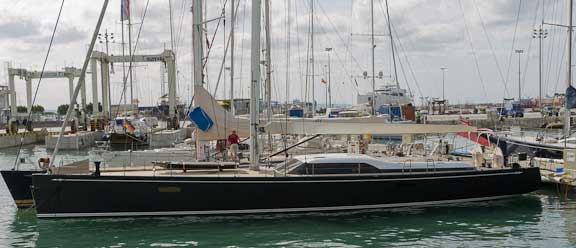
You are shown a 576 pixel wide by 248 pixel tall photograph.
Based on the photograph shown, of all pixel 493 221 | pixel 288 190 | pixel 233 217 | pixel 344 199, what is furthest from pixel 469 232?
pixel 233 217

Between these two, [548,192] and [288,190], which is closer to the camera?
[288,190]

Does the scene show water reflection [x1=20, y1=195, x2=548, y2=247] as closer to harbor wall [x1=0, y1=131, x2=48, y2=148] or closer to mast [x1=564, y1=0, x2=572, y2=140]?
mast [x1=564, y1=0, x2=572, y2=140]

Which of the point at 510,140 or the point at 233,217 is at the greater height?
the point at 510,140

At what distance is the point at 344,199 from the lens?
59.9 feet

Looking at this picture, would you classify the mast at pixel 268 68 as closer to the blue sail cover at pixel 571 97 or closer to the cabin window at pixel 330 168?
the cabin window at pixel 330 168

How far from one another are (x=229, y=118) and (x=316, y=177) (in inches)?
190

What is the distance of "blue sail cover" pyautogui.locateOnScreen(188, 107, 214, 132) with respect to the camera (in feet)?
65.6

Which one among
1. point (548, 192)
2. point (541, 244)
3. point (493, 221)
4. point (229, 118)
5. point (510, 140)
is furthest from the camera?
point (510, 140)

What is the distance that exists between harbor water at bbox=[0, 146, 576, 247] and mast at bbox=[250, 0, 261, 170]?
2.50 meters

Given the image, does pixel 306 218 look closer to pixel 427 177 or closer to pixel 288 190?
pixel 288 190

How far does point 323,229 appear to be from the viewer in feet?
55.0

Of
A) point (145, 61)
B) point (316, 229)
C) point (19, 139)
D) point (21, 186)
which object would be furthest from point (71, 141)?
point (316, 229)

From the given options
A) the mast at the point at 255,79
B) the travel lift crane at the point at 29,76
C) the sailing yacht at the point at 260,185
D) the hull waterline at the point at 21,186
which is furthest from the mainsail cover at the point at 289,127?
the travel lift crane at the point at 29,76

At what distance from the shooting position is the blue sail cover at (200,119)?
1998cm
